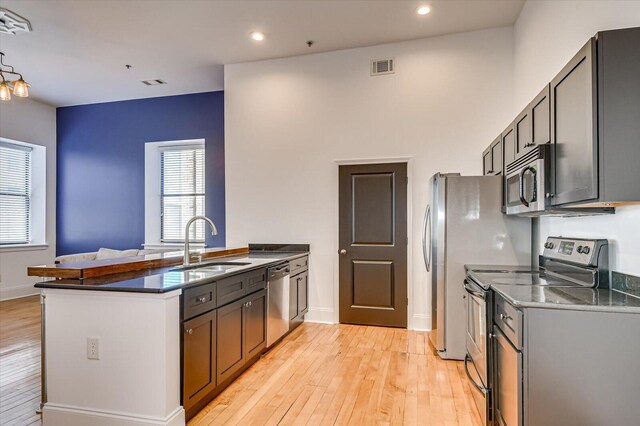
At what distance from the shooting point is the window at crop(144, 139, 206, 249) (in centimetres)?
631

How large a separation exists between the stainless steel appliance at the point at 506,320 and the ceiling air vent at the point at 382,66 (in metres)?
2.89

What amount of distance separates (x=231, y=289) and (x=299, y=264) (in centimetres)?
171

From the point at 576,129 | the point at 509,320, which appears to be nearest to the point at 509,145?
the point at 576,129

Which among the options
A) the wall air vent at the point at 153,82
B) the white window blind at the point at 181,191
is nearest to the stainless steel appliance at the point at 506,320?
the white window blind at the point at 181,191

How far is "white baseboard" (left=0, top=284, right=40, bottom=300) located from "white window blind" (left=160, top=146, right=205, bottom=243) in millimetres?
2456

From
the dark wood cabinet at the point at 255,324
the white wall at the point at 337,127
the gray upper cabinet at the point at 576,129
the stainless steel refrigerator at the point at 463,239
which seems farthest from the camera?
the white wall at the point at 337,127

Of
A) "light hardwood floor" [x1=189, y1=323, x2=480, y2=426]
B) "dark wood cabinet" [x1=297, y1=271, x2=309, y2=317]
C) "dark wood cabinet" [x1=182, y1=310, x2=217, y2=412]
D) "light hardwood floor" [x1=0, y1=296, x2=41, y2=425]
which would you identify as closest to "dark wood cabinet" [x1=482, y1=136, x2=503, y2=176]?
"light hardwood floor" [x1=189, y1=323, x2=480, y2=426]

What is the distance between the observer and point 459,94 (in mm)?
4445

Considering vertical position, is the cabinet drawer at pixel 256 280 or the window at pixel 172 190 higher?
the window at pixel 172 190

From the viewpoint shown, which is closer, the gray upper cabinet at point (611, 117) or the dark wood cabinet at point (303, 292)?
the gray upper cabinet at point (611, 117)

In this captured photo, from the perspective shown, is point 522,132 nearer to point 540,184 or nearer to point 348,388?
point 540,184

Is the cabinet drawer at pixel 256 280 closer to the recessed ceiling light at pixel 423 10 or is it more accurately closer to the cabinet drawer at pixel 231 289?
the cabinet drawer at pixel 231 289

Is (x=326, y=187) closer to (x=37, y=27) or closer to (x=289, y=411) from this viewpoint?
(x=289, y=411)

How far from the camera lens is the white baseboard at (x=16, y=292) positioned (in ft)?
19.7
